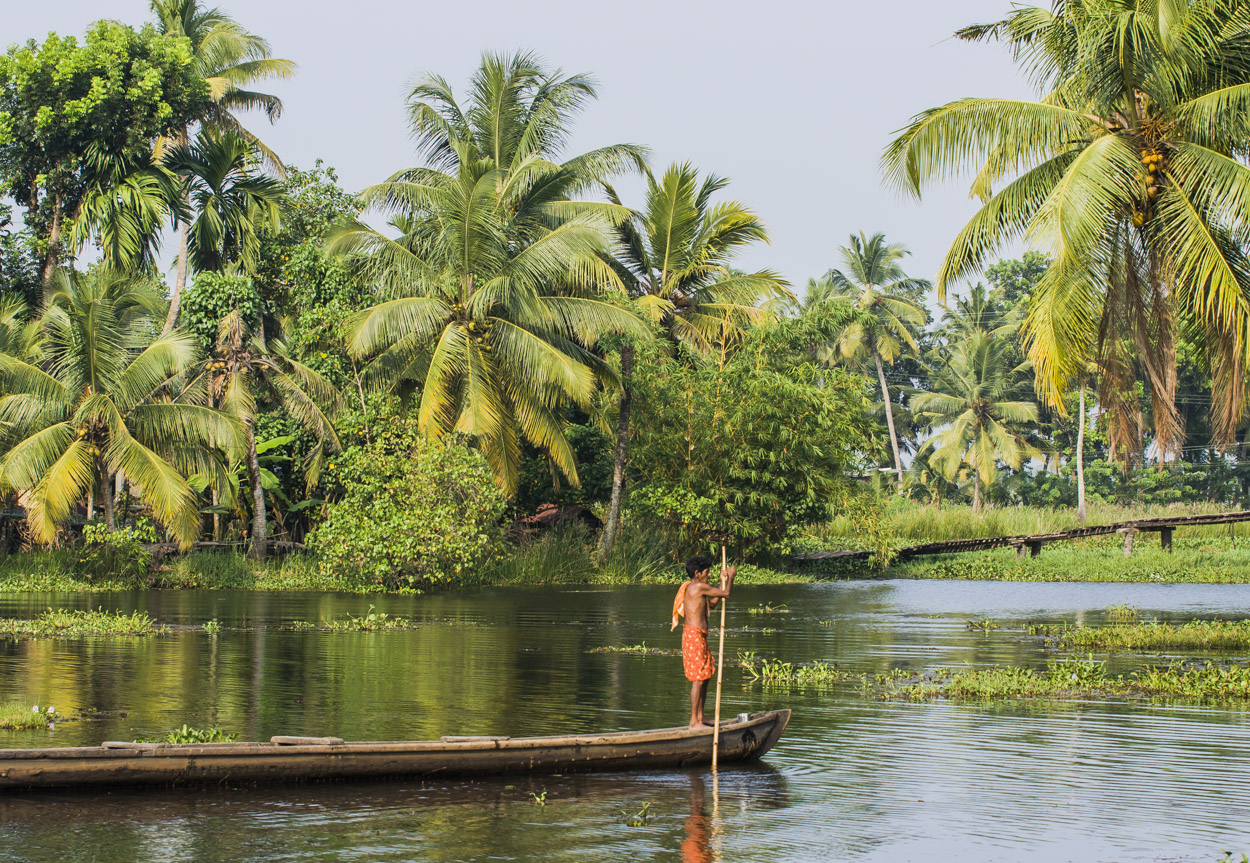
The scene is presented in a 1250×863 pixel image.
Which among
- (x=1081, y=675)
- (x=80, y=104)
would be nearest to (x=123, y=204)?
(x=80, y=104)

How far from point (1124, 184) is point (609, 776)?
1130cm

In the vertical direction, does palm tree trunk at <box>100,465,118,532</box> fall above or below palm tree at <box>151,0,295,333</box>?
below

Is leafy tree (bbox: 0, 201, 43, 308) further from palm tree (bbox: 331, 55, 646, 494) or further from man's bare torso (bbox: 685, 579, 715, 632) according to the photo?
man's bare torso (bbox: 685, 579, 715, 632)

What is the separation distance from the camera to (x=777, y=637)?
57.3 feet

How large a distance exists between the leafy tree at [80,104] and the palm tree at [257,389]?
5226 mm

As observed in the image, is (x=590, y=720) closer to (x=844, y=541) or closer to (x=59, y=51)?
(x=59, y=51)

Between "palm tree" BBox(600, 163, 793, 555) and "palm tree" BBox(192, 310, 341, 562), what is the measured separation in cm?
705

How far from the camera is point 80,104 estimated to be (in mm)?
27141

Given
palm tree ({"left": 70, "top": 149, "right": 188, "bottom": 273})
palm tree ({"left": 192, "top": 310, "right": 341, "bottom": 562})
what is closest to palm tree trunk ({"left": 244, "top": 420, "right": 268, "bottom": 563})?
palm tree ({"left": 192, "top": 310, "right": 341, "bottom": 562})

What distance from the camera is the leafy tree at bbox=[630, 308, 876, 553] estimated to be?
96.6ft

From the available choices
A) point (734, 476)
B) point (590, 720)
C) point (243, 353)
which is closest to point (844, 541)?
point (734, 476)

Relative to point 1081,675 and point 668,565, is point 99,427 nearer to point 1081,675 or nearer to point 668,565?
point 668,565

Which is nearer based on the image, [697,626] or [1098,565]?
[697,626]

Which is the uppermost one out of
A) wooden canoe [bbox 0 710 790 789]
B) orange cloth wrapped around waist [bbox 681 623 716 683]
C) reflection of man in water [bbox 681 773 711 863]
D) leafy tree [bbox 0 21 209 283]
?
leafy tree [bbox 0 21 209 283]
